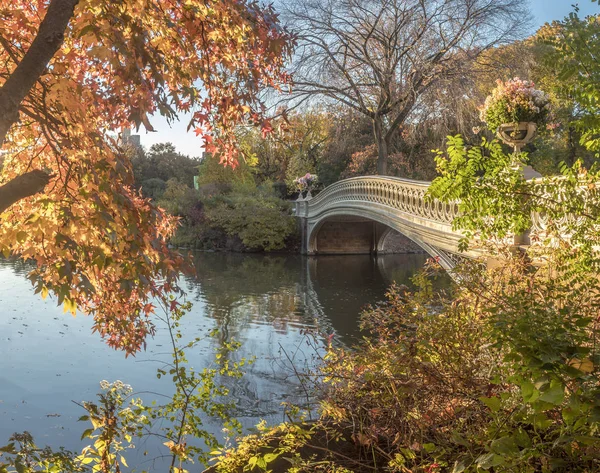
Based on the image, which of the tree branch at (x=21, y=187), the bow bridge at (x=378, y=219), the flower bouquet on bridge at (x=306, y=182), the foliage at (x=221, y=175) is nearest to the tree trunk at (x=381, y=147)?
the bow bridge at (x=378, y=219)

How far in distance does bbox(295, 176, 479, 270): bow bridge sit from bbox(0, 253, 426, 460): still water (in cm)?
236

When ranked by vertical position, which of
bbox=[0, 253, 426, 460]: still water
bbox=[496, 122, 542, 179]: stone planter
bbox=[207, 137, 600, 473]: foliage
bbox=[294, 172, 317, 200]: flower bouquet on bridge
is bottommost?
bbox=[0, 253, 426, 460]: still water

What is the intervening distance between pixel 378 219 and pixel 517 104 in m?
7.85

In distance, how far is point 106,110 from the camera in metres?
3.65

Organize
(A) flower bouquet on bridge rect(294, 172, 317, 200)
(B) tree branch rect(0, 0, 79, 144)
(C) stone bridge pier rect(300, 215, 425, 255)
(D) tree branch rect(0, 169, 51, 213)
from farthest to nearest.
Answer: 1. (C) stone bridge pier rect(300, 215, 425, 255)
2. (A) flower bouquet on bridge rect(294, 172, 317, 200)
3. (D) tree branch rect(0, 169, 51, 213)
4. (B) tree branch rect(0, 0, 79, 144)

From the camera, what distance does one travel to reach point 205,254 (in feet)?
91.6

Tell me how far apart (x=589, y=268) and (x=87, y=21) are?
317 centimetres

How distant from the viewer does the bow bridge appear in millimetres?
11383

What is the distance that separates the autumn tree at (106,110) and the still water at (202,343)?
1162 mm

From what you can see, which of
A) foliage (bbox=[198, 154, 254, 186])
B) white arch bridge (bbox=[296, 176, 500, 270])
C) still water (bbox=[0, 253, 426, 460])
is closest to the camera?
still water (bbox=[0, 253, 426, 460])

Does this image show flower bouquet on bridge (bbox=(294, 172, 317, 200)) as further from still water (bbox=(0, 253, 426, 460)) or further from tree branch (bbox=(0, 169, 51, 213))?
tree branch (bbox=(0, 169, 51, 213))

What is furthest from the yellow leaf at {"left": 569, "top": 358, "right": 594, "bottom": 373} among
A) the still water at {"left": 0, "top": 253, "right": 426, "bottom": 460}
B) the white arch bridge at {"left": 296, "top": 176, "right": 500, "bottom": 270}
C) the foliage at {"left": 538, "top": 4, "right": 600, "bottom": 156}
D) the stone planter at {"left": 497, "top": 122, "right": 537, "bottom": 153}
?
the stone planter at {"left": 497, "top": 122, "right": 537, "bottom": 153}

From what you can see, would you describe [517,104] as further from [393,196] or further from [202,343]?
[393,196]

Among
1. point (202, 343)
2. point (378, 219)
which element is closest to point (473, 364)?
point (202, 343)
